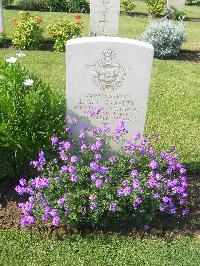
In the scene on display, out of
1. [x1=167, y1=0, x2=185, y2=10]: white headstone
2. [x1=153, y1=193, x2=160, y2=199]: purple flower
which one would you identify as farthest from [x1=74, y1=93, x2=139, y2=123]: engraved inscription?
[x1=167, y1=0, x2=185, y2=10]: white headstone

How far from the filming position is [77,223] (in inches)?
169

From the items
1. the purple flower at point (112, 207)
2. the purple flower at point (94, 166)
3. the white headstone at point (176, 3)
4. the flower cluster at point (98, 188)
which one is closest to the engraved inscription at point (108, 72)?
the flower cluster at point (98, 188)

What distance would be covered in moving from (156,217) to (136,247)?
1.70ft

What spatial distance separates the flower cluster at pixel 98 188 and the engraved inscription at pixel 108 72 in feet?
1.12

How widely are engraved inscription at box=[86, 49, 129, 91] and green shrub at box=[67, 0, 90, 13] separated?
1319cm

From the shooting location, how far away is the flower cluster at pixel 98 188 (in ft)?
13.7

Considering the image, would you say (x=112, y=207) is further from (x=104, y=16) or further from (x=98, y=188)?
(x=104, y=16)

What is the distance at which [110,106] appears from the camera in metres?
4.96

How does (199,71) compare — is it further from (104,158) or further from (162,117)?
(104,158)

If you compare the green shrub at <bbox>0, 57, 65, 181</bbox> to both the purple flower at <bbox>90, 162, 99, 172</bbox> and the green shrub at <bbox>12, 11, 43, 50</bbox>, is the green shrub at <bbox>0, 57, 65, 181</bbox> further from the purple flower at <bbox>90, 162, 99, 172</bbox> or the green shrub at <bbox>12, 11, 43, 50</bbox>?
the green shrub at <bbox>12, 11, 43, 50</bbox>

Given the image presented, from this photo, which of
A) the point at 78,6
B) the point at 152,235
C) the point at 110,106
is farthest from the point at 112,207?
the point at 78,6

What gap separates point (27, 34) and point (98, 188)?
741 centimetres

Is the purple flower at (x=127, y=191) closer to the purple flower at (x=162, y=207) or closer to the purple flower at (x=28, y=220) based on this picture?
the purple flower at (x=162, y=207)

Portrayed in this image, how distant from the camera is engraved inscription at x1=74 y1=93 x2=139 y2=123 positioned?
4895 millimetres
